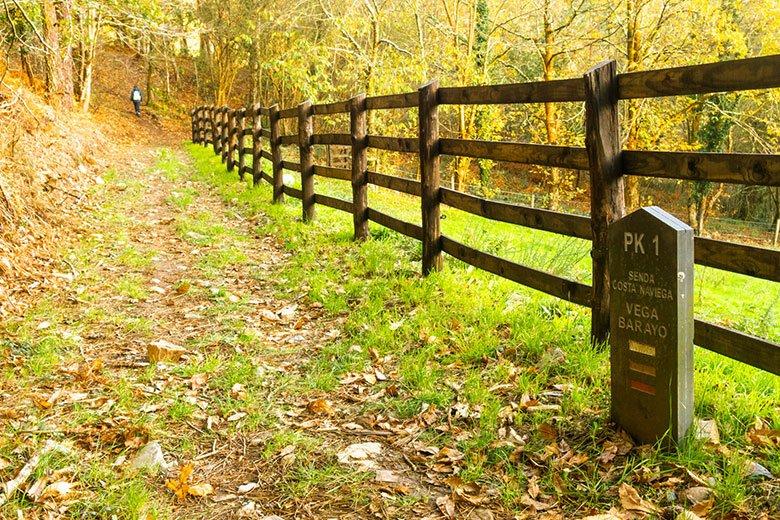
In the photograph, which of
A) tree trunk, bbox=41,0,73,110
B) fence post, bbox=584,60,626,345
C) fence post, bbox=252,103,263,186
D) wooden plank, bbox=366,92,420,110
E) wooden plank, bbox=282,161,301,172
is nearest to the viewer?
fence post, bbox=584,60,626,345

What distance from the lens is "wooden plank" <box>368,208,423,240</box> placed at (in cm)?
678

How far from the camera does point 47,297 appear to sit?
6.01 metres

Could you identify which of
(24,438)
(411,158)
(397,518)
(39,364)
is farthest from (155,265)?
(411,158)

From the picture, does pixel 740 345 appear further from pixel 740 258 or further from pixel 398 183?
pixel 398 183

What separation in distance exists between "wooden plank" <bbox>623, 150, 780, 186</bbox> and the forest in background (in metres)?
9.55

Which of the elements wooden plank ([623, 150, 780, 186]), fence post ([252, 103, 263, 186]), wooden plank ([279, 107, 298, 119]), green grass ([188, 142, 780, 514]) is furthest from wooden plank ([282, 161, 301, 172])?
wooden plank ([623, 150, 780, 186])

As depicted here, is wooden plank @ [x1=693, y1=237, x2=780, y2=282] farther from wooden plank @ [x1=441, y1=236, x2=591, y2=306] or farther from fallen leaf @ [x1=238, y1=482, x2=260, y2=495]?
fallen leaf @ [x1=238, y1=482, x2=260, y2=495]

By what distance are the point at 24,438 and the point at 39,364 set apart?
3.78ft

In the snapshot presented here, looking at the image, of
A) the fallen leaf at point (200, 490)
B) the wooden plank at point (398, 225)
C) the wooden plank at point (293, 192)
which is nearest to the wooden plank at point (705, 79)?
the wooden plank at point (398, 225)

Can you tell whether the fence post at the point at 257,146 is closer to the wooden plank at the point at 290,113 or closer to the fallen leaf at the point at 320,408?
the wooden plank at the point at 290,113

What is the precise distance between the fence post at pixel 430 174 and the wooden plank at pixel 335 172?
2215 millimetres

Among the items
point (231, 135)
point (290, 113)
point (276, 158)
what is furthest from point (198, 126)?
point (290, 113)

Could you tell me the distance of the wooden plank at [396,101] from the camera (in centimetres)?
667

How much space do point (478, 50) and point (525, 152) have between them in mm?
20382
